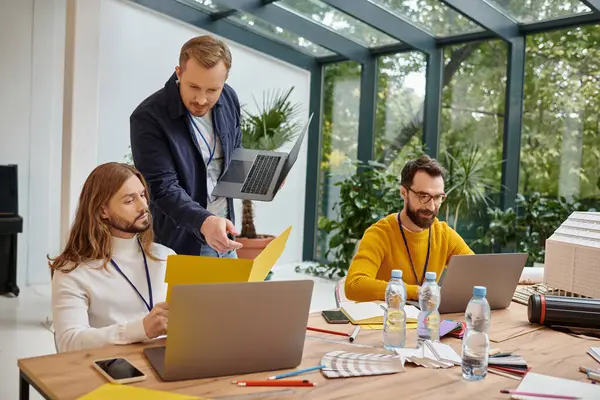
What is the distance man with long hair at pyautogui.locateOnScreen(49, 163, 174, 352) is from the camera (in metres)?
1.83

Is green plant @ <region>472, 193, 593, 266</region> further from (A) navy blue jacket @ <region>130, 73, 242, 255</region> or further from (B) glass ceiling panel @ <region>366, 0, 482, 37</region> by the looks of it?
(A) navy blue jacket @ <region>130, 73, 242, 255</region>

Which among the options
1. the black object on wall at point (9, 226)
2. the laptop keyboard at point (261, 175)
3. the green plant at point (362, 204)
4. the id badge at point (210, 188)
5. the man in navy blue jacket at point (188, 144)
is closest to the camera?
the man in navy blue jacket at point (188, 144)

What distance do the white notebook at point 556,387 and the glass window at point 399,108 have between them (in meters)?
4.64

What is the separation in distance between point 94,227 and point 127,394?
74 centimetres

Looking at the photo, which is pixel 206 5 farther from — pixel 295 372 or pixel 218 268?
pixel 295 372

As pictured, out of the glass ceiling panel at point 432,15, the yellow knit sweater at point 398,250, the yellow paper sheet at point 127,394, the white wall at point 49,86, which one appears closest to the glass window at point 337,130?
the glass ceiling panel at point 432,15

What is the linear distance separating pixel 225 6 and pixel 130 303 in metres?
4.62

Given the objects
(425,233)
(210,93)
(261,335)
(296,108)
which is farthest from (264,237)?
(261,335)

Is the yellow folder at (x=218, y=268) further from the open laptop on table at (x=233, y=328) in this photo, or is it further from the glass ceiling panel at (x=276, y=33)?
the glass ceiling panel at (x=276, y=33)

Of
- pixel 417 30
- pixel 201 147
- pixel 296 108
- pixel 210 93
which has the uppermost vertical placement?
pixel 417 30

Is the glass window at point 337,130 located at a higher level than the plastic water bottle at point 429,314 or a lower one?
higher

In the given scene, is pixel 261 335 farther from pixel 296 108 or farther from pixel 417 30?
pixel 296 108

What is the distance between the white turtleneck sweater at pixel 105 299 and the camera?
1720mm

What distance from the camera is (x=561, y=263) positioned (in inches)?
94.3
